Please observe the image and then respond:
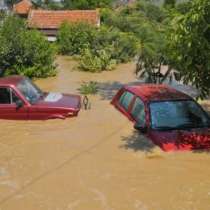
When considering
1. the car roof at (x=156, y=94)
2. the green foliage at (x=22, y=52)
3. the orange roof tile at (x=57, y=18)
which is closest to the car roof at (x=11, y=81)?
the car roof at (x=156, y=94)

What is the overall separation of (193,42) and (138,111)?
10.6ft

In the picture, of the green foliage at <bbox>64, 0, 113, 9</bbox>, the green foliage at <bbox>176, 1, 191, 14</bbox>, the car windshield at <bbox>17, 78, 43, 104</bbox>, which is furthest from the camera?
the green foliage at <bbox>64, 0, 113, 9</bbox>

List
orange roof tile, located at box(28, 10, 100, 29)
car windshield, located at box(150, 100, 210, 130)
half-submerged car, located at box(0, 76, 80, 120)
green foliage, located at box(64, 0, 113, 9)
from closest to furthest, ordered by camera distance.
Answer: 1. car windshield, located at box(150, 100, 210, 130)
2. half-submerged car, located at box(0, 76, 80, 120)
3. orange roof tile, located at box(28, 10, 100, 29)
4. green foliage, located at box(64, 0, 113, 9)

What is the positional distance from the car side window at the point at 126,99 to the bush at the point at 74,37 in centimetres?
1731

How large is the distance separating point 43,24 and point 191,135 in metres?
25.7

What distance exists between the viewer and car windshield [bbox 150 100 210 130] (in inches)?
380

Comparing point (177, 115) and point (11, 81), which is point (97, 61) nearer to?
point (11, 81)

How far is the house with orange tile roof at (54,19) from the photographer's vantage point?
33.3 metres

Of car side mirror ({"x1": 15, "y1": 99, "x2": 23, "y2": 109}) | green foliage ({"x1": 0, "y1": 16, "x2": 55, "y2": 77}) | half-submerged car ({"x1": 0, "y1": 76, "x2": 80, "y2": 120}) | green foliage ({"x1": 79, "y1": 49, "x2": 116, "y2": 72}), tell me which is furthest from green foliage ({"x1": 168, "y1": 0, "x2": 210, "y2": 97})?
green foliage ({"x1": 79, "y1": 49, "x2": 116, "y2": 72})

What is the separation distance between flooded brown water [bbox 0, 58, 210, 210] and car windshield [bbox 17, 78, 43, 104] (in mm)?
666

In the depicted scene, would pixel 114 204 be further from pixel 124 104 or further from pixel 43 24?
pixel 43 24

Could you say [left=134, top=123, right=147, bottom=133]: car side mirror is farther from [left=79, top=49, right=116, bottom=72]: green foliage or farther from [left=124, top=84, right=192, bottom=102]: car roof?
[left=79, top=49, right=116, bottom=72]: green foliage

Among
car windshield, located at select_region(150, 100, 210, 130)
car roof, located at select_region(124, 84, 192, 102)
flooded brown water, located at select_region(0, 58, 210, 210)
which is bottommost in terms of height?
flooded brown water, located at select_region(0, 58, 210, 210)

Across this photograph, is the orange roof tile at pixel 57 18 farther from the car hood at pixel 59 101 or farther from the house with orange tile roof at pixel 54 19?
the car hood at pixel 59 101
